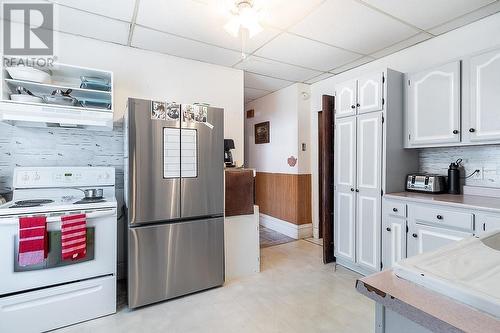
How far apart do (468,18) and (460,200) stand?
1597mm

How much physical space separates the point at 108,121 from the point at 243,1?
1.53 meters

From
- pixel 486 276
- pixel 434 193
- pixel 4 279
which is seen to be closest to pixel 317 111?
pixel 434 193

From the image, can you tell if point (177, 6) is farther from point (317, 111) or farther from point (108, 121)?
point (317, 111)

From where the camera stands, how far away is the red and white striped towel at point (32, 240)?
5.85 ft

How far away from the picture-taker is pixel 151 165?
220cm

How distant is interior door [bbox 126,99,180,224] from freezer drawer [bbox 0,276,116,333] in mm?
584

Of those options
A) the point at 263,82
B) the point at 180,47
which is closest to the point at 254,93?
the point at 263,82

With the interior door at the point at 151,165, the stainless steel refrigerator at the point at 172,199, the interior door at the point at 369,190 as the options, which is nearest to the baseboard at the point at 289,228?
the interior door at the point at 369,190

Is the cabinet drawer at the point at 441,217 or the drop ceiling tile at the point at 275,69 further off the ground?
the drop ceiling tile at the point at 275,69

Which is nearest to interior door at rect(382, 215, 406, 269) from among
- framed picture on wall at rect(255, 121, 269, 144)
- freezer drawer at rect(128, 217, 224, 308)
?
freezer drawer at rect(128, 217, 224, 308)

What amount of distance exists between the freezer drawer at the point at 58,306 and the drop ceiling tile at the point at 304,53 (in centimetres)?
268

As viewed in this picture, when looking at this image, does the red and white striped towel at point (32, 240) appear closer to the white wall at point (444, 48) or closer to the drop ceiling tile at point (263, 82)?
the drop ceiling tile at point (263, 82)

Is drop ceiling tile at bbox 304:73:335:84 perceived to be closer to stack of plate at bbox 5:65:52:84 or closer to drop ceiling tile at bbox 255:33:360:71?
drop ceiling tile at bbox 255:33:360:71

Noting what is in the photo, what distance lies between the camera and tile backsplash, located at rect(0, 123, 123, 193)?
2.32 m
